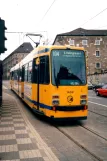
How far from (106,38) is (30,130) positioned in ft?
216

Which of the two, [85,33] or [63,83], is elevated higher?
[85,33]

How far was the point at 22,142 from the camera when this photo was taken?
27.0 feet

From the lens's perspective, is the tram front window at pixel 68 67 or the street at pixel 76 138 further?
the tram front window at pixel 68 67

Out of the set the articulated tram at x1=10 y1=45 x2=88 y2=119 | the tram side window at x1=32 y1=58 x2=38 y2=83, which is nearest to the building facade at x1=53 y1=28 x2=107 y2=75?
the tram side window at x1=32 y1=58 x2=38 y2=83

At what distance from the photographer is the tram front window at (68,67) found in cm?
1140

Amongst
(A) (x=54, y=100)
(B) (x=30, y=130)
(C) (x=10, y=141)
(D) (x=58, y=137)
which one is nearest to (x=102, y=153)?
(D) (x=58, y=137)

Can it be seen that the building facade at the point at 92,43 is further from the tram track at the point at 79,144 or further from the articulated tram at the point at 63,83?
the tram track at the point at 79,144

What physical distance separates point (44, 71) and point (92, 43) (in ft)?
204

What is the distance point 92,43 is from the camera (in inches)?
2852

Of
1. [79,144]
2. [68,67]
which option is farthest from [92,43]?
[79,144]

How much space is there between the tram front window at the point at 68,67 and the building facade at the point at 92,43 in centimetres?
5908

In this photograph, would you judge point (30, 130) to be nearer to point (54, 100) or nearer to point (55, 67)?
point (54, 100)

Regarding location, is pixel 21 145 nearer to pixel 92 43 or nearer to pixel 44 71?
pixel 44 71

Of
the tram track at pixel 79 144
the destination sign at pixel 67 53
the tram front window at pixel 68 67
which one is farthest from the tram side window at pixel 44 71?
the tram track at pixel 79 144
